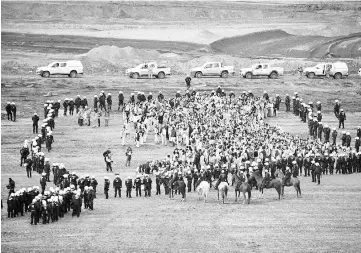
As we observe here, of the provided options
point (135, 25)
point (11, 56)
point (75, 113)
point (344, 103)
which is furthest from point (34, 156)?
point (135, 25)

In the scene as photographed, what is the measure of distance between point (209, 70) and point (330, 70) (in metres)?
8.81

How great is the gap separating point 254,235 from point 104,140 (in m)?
21.2

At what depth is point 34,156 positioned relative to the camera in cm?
5056

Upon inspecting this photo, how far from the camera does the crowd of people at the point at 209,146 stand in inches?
1800

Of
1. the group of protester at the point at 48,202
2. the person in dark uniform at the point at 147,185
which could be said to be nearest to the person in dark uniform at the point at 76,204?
the group of protester at the point at 48,202

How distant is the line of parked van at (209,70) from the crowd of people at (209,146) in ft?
38.8

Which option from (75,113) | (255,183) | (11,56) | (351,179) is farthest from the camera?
(11,56)

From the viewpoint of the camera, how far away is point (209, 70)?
256 ft

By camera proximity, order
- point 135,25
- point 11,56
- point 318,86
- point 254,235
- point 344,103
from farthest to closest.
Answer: point 135,25 < point 11,56 < point 318,86 < point 344,103 < point 254,235

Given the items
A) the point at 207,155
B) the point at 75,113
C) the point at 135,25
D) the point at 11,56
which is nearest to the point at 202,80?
the point at 75,113

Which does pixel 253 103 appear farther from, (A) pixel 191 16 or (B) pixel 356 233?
(A) pixel 191 16

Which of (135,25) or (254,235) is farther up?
(135,25)

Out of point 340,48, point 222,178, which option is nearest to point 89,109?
point 222,178

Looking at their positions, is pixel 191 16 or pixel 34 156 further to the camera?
pixel 191 16
